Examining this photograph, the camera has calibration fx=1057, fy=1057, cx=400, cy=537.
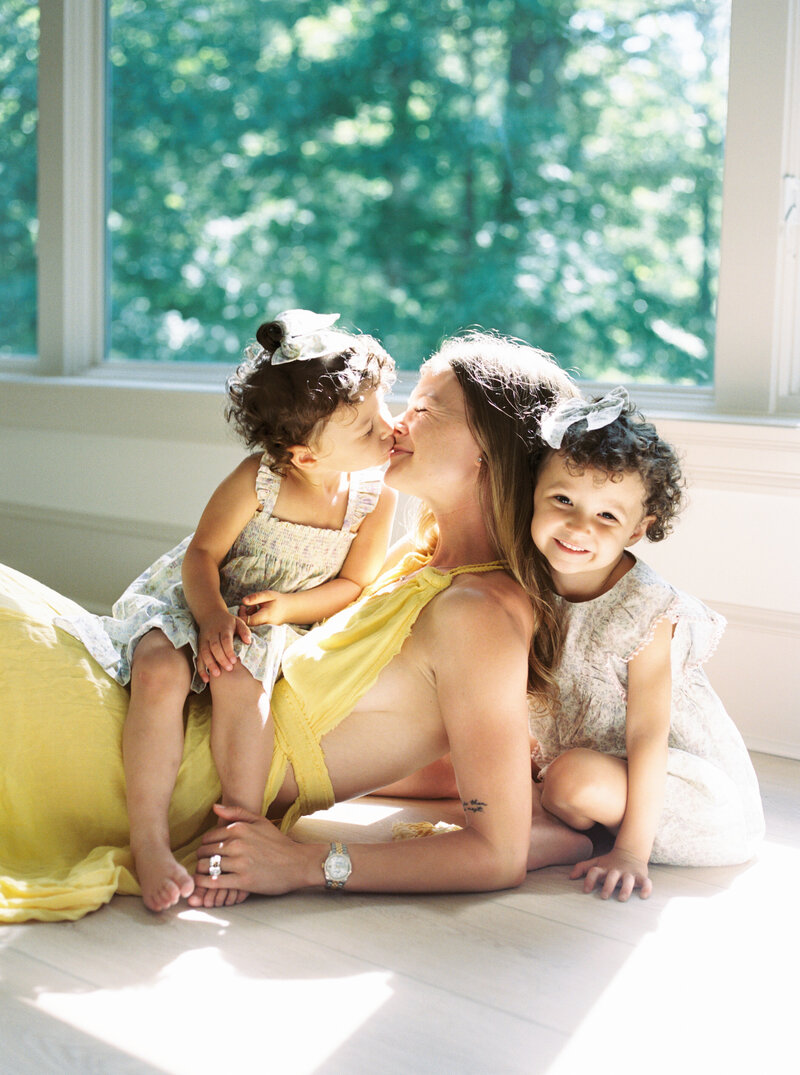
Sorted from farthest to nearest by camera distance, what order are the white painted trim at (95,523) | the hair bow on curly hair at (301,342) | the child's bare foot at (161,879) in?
the white painted trim at (95,523) → the hair bow on curly hair at (301,342) → the child's bare foot at (161,879)

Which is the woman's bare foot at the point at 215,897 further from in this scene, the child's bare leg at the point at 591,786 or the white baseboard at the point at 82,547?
the white baseboard at the point at 82,547

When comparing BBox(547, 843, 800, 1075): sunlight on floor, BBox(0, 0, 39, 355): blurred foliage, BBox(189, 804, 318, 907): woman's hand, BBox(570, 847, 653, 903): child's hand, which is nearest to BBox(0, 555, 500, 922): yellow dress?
BBox(189, 804, 318, 907): woman's hand

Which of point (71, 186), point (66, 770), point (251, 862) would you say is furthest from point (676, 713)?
point (71, 186)

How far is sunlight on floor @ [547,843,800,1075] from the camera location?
121cm

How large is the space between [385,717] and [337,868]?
0.82ft

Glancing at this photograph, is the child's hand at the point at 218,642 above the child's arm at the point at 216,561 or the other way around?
the other way around

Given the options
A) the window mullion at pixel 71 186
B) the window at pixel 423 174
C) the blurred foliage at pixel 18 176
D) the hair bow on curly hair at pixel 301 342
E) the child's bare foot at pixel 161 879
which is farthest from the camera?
the blurred foliage at pixel 18 176

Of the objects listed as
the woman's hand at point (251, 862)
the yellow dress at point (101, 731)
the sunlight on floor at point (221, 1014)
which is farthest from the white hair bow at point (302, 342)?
the sunlight on floor at point (221, 1014)

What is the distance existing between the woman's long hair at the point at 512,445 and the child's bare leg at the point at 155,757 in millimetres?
557

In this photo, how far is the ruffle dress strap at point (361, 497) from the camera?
2.01m

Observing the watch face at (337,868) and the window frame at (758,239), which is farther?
the window frame at (758,239)

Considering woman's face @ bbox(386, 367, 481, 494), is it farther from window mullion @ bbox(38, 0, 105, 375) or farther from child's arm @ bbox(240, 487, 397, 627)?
window mullion @ bbox(38, 0, 105, 375)

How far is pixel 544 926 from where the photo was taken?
1.51 meters

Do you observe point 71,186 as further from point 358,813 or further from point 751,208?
point 358,813
